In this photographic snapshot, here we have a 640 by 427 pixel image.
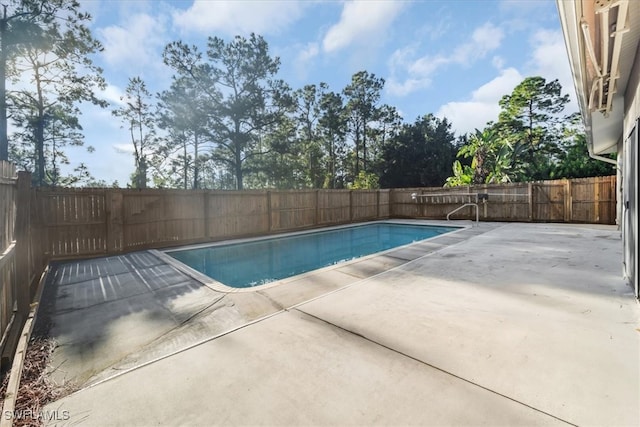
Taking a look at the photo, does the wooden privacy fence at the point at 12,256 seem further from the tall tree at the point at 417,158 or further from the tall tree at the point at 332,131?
the tall tree at the point at 417,158

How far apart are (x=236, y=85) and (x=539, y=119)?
70.0ft

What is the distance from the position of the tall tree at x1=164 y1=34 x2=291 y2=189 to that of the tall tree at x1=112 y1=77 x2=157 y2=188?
447 centimetres

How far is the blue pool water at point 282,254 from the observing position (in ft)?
18.7

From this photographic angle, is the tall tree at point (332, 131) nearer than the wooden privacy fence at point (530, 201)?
No

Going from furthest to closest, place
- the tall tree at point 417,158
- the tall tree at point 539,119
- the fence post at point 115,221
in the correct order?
the tall tree at point 417,158, the tall tree at point 539,119, the fence post at point 115,221

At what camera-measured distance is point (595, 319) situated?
265cm

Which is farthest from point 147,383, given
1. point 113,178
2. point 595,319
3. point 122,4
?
point 113,178

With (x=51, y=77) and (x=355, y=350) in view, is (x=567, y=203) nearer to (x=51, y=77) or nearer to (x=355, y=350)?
(x=355, y=350)

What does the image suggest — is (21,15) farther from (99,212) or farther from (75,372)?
(75,372)

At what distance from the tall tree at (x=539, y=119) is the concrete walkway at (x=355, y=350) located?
1955 centimetres

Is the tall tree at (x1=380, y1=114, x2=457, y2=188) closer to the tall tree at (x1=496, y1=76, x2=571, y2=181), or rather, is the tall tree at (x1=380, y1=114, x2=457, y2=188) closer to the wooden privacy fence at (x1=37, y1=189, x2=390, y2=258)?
the tall tree at (x1=496, y1=76, x2=571, y2=181)

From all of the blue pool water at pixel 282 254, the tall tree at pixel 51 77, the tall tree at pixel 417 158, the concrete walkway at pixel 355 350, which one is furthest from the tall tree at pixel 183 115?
the concrete walkway at pixel 355 350

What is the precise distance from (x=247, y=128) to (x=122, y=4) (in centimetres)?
873

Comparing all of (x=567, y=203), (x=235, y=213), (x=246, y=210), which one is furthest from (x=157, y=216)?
(x=567, y=203)
